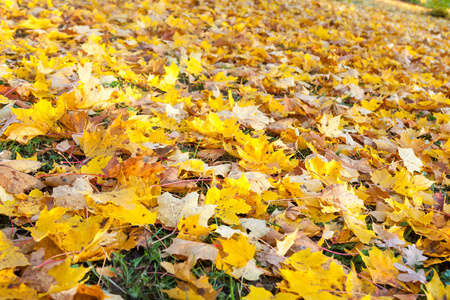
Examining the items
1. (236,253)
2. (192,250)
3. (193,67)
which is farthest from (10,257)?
(193,67)

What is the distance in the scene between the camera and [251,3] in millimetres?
4957

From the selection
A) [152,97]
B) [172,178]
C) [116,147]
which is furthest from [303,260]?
[152,97]

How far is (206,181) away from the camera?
4.50 ft

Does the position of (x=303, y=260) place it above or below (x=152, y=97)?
below

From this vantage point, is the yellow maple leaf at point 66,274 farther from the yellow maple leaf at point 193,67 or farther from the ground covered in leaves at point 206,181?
the yellow maple leaf at point 193,67

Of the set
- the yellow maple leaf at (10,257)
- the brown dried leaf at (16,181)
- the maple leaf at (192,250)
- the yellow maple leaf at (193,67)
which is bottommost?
the maple leaf at (192,250)

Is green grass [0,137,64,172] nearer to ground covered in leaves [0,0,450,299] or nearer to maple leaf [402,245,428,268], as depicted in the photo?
ground covered in leaves [0,0,450,299]

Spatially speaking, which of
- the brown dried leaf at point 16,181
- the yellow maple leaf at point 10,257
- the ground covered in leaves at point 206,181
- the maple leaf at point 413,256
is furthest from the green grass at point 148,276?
the maple leaf at point 413,256

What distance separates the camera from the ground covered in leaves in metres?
Answer: 0.94

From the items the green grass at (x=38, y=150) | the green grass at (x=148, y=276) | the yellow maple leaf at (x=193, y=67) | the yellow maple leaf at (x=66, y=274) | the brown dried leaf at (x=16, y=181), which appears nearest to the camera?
the yellow maple leaf at (x=66, y=274)

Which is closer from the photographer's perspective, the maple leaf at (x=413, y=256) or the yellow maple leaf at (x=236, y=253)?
the yellow maple leaf at (x=236, y=253)

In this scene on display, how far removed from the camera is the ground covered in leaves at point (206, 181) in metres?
0.94

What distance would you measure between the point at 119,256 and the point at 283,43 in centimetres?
324

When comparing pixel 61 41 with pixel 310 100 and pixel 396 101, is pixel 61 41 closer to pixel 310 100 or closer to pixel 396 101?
pixel 310 100
